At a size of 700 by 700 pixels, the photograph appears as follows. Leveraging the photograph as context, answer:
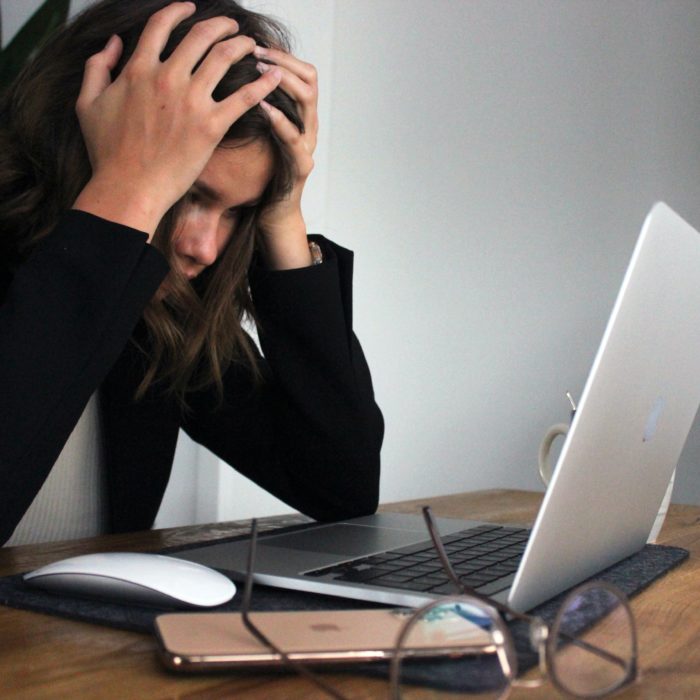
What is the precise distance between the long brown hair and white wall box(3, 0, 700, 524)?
1.27m

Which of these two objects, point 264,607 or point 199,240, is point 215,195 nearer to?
point 199,240

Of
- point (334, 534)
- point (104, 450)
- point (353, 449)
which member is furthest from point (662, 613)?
point (104, 450)

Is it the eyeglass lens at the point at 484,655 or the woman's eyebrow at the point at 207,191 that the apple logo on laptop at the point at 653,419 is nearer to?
the eyeglass lens at the point at 484,655

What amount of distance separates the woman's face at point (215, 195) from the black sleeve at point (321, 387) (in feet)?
0.31

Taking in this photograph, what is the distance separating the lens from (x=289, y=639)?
0.47 meters

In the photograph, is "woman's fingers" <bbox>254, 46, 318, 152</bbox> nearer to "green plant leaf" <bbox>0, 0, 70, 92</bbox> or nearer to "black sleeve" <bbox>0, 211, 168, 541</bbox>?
"black sleeve" <bbox>0, 211, 168, 541</bbox>

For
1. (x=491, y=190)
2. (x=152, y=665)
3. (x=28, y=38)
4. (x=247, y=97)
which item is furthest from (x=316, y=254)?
(x=491, y=190)

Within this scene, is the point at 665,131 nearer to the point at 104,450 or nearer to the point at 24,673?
the point at 104,450

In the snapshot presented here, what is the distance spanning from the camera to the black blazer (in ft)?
2.36

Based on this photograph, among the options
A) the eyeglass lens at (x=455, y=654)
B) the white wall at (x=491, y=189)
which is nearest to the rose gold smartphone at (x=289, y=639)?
the eyeglass lens at (x=455, y=654)

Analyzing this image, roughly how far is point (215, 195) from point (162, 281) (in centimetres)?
16

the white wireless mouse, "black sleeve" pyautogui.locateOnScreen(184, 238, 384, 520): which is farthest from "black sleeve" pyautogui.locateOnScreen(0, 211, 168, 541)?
"black sleeve" pyautogui.locateOnScreen(184, 238, 384, 520)

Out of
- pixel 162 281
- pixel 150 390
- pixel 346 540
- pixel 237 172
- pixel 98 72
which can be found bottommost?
pixel 346 540

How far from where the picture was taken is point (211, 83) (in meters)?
0.89
